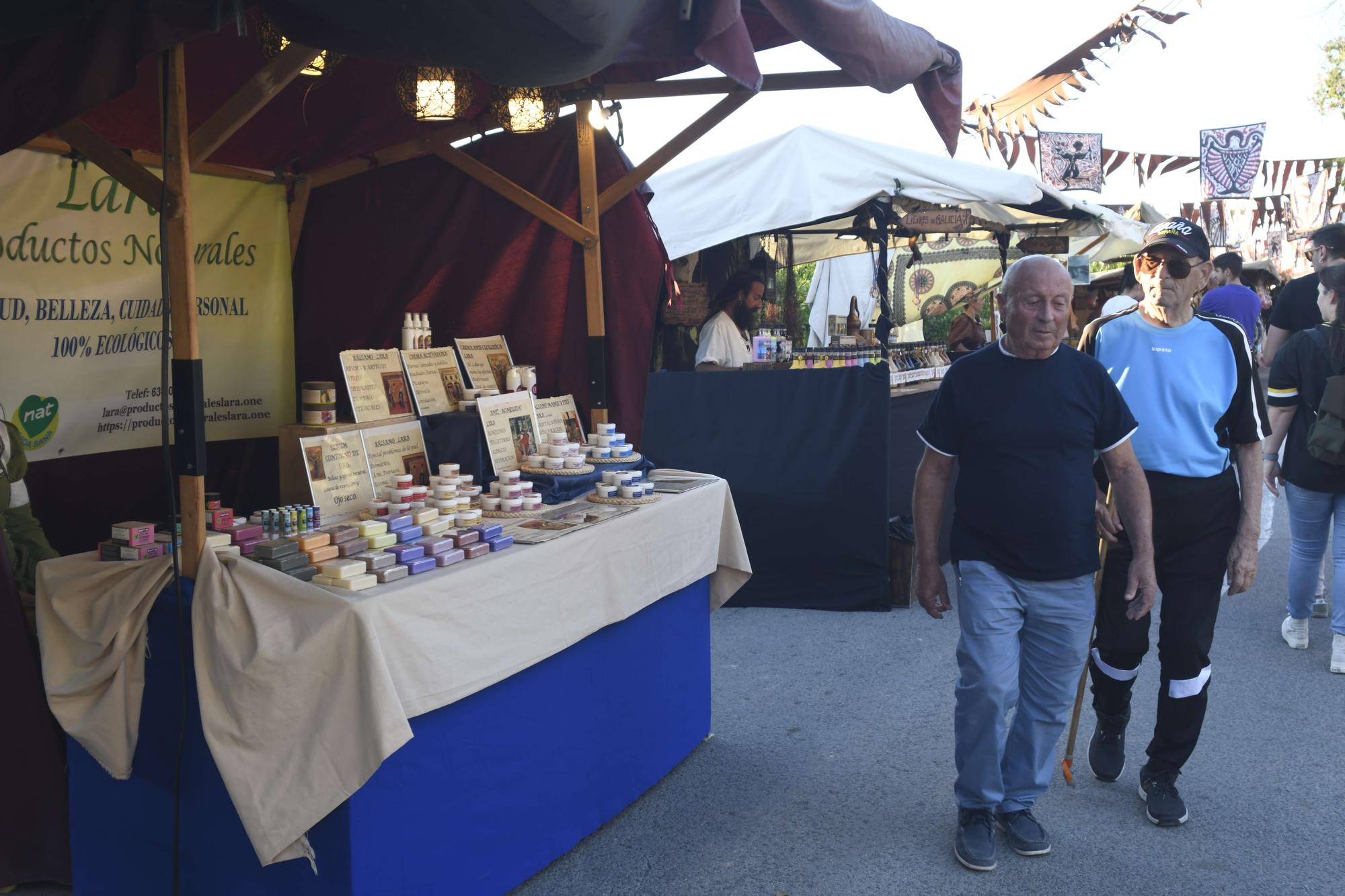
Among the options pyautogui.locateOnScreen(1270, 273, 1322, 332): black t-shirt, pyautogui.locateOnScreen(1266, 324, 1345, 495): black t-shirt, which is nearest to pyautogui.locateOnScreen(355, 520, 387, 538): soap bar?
pyautogui.locateOnScreen(1266, 324, 1345, 495): black t-shirt

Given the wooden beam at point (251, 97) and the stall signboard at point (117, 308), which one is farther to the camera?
the stall signboard at point (117, 308)

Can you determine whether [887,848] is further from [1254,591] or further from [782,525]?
[1254,591]

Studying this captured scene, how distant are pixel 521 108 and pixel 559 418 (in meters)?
1.28

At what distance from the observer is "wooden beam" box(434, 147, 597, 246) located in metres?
4.39

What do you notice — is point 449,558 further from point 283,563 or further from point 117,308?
point 117,308

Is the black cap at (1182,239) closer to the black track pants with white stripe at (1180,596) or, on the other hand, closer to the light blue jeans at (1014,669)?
the black track pants with white stripe at (1180,596)

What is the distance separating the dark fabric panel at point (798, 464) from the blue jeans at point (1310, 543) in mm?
2012

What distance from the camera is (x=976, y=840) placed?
3.04 meters

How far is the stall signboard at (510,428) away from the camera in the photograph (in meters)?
3.89

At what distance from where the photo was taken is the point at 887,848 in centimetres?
315

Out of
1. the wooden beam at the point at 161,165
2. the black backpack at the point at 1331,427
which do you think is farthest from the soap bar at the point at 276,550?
the black backpack at the point at 1331,427

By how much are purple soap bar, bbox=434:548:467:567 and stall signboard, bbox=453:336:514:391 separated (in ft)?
5.23

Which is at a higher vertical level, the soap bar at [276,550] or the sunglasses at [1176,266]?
the sunglasses at [1176,266]

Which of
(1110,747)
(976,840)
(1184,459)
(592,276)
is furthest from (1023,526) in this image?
(592,276)
